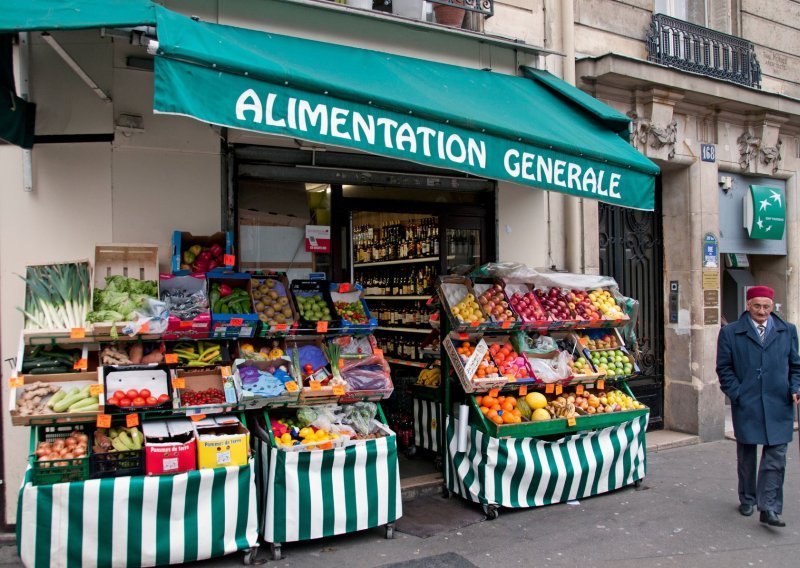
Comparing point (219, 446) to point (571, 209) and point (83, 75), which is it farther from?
point (571, 209)

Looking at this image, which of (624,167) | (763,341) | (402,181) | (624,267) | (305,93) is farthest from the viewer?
(624,267)

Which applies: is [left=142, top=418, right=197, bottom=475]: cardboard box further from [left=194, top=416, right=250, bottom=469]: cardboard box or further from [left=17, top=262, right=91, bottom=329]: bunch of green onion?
[left=17, top=262, right=91, bottom=329]: bunch of green onion

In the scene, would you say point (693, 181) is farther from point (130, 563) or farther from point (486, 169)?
point (130, 563)

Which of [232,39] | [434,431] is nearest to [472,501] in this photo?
[434,431]

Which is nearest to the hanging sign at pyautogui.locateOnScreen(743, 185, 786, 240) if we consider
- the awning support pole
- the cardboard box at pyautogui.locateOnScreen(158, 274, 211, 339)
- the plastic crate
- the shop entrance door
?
the shop entrance door

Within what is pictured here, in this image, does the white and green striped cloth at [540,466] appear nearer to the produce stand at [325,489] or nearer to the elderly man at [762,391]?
the produce stand at [325,489]

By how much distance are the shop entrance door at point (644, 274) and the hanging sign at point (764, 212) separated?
5.07 feet

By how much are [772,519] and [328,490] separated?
12.2 feet

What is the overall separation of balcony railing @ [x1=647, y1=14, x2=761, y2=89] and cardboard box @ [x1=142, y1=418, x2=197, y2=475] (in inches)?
306

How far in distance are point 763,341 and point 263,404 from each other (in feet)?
14.1

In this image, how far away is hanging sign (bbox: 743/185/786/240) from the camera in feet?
33.1

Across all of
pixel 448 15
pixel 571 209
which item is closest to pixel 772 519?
pixel 571 209

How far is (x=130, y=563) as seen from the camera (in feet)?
15.3

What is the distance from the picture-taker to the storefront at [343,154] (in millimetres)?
4422
